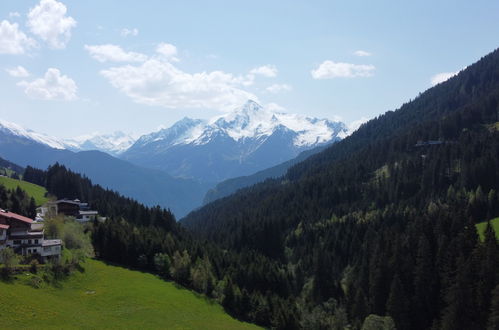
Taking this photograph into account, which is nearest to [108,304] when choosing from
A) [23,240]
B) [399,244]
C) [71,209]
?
[23,240]

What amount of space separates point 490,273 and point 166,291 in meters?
57.7

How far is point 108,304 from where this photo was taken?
72375 millimetres

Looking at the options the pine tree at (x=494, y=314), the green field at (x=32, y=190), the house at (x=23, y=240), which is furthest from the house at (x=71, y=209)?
the pine tree at (x=494, y=314)

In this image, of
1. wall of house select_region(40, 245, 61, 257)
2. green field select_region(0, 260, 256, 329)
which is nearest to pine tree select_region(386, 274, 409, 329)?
green field select_region(0, 260, 256, 329)

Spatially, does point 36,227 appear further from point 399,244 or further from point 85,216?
point 399,244

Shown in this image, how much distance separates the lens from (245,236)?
549 ft

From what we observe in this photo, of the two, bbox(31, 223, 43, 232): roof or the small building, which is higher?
the small building

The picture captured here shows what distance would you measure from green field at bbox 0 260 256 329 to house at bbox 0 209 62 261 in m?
7.23

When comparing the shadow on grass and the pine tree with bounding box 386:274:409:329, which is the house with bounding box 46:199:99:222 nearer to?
the shadow on grass

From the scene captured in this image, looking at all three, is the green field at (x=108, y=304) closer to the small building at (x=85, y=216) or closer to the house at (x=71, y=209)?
the small building at (x=85, y=216)

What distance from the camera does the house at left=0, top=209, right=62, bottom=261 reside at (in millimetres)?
84812

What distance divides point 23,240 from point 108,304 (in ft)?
86.4

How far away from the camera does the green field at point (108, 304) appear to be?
5966cm

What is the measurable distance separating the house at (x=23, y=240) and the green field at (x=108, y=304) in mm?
7234
